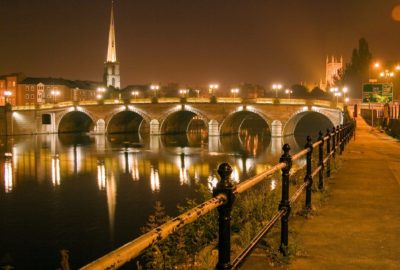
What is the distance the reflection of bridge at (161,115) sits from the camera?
2712 inches

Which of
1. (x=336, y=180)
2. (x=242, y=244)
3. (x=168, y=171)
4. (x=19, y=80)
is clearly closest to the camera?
(x=242, y=244)

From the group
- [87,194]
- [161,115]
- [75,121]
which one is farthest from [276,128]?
[87,194]

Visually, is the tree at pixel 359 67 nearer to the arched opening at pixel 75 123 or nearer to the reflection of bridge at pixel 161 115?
the reflection of bridge at pixel 161 115

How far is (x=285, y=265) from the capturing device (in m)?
5.28

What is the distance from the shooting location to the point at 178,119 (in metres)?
85.8

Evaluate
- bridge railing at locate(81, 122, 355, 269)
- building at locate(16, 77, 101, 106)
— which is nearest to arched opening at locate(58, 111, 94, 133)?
building at locate(16, 77, 101, 106)

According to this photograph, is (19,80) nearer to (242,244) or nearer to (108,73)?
(108,73)

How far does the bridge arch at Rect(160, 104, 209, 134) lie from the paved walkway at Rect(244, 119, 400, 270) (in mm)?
63676

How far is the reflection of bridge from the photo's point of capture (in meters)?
68.9

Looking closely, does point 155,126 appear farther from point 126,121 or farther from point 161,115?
point 126,121

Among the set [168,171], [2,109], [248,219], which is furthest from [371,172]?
[2,109]

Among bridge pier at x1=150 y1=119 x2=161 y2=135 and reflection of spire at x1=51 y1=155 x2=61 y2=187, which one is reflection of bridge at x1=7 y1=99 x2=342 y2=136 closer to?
bridge pier at x1=150 y1=119 x2=161 y2=135

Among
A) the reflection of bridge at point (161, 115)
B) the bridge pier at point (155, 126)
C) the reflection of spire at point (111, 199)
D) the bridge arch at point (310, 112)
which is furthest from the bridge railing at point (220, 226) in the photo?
the bridge pier at point (155, 126)

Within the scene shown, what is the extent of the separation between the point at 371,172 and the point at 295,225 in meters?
7.34
